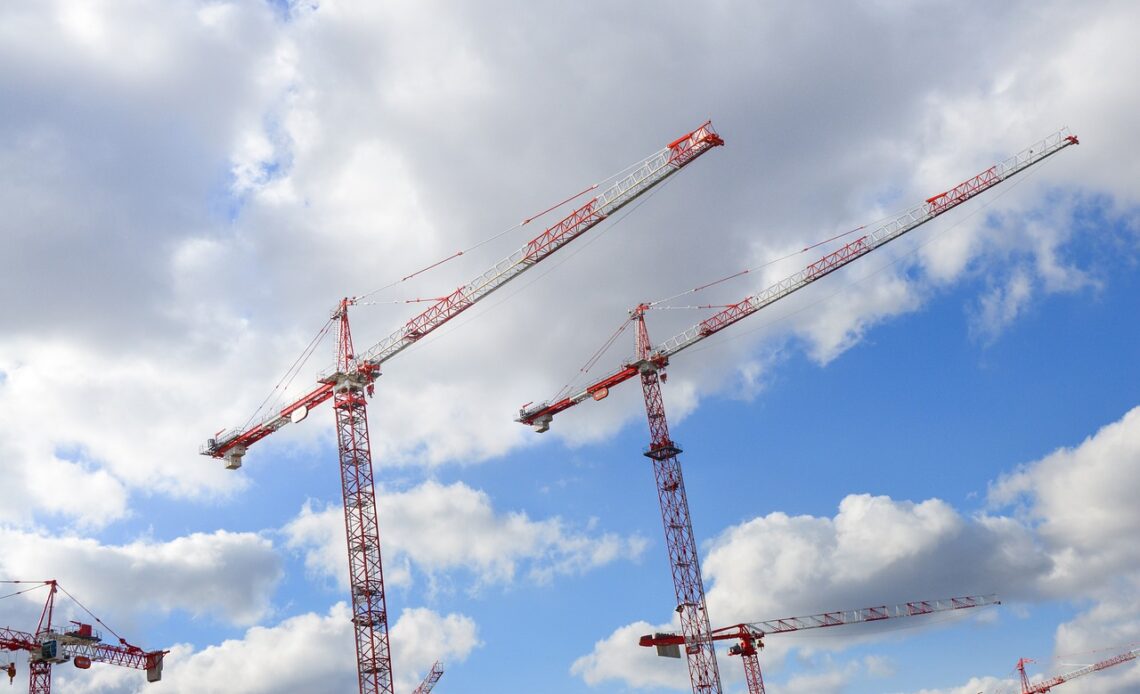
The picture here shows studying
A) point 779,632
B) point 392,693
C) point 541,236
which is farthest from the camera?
point 779,632

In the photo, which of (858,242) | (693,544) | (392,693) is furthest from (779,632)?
(392,693)

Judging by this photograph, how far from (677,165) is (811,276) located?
31.5m

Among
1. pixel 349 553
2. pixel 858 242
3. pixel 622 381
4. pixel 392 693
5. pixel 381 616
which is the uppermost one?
pixel 858 242

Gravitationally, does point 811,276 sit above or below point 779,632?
above

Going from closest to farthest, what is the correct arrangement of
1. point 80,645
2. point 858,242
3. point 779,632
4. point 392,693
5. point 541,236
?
point 392,693 < point 541,236 < point 80,645 < point 858,242 < point 779,632

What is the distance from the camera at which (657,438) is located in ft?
403

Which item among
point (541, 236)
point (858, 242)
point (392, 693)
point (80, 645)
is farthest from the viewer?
point (858, 242)

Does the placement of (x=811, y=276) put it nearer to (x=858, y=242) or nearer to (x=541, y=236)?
(x=858, y=242)

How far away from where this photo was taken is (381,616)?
330ft

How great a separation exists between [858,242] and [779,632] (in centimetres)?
5088

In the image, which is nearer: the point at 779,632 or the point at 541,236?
the point at 541,236

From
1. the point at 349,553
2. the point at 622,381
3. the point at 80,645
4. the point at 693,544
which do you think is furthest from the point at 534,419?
the point at 80,645

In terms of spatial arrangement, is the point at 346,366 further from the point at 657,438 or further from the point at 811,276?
the point at 811,276

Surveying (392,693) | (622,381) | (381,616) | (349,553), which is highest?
(622,381)
